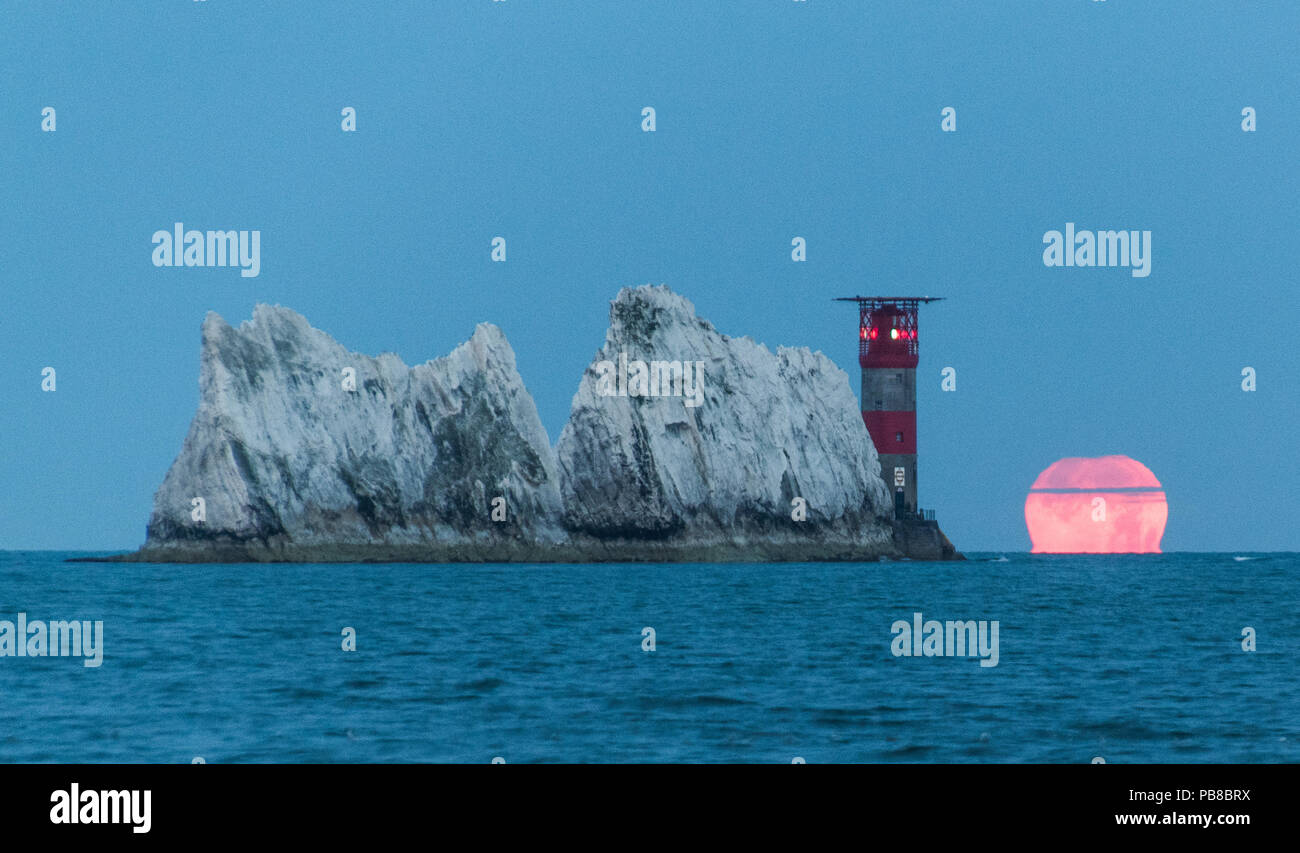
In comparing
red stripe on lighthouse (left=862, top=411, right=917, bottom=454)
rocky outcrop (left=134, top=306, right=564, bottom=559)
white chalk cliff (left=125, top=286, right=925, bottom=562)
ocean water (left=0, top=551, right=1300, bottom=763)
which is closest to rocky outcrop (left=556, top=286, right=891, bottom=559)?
white chalk cliff (left=125, top=286, right=925, bottom=562)

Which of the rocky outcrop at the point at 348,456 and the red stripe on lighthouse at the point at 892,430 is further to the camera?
the red stripe on lighthouse at the point at 892,430

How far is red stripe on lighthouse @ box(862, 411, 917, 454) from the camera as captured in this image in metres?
110

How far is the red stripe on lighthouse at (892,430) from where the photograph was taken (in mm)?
110500

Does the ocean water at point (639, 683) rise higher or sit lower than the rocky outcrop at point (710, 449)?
lower

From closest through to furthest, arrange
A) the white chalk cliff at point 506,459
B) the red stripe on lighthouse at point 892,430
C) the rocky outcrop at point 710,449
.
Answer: the white chalk cliff at point 506,459 < the rocky outcrop at point 710,449 < the red stripe on lighthouse at point 892,430

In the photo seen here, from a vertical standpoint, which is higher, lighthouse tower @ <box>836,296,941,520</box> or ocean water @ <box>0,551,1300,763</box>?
lighthouse tower @ <box>836,296,941,520</box>

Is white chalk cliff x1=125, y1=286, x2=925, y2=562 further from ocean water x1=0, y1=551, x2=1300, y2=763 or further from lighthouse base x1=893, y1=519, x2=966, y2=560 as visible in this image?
ocean water x1=0, y1=551, x2=1300, y2=763

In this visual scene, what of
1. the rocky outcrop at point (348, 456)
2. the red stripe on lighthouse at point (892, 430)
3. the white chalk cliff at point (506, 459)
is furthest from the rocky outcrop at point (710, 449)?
the rocky outcrop at point (348, 456)

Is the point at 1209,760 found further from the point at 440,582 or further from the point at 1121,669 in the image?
the point at 440,582

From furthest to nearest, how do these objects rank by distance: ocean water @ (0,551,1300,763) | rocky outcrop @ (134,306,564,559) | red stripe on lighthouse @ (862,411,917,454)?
red stripe on lighthouse @ (862,411,917,454) → rocky outcrop @ (134,306,564,559) → ocean water @ (0,551,1300,763)

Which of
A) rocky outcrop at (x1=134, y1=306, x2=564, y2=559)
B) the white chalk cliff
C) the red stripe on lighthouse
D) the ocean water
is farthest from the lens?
the red stripe on lighthouse

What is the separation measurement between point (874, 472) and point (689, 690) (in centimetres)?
8165

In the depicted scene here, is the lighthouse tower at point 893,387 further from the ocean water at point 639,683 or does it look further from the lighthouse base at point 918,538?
the ocean water at point 639,683

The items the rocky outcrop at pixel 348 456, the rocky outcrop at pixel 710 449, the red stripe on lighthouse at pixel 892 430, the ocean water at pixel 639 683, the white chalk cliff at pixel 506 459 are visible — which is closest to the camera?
the ocean water at pixel 639 683
